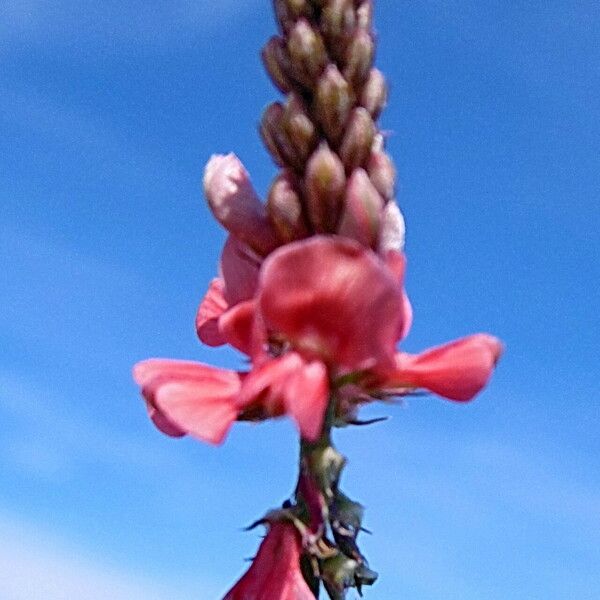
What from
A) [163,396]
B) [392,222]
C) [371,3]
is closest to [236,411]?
[163,396]

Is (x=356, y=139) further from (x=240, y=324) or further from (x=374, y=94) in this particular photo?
(x=240, y=324)

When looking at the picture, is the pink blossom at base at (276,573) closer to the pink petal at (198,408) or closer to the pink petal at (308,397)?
the pink petal at (308,397)

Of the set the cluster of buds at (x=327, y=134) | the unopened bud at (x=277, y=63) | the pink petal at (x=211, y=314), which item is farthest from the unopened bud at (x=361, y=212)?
the pink petal at (x=211, y=314)

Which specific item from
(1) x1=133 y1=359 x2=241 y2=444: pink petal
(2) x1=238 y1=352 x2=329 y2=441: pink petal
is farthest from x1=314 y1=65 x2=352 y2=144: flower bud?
(1) x1=133 y1=359 x2=241 y2=444: pink petal

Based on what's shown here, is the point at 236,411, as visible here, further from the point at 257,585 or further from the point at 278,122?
the point at 278,122

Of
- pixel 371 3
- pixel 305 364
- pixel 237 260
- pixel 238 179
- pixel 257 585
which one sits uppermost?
pixel 371 3

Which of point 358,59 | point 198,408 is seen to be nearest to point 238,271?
point 198,408

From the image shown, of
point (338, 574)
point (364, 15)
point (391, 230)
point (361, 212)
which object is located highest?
point (364, 15)
